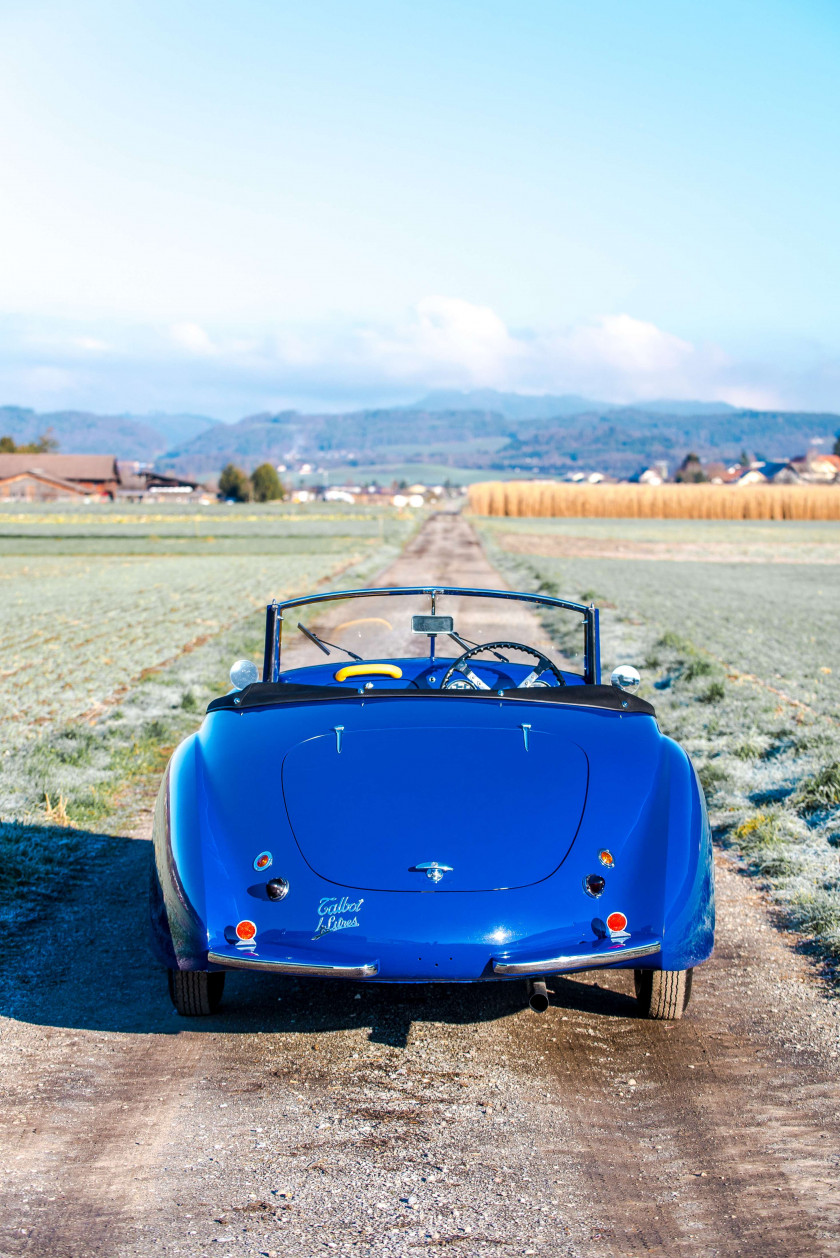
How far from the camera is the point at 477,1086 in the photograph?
3.36m

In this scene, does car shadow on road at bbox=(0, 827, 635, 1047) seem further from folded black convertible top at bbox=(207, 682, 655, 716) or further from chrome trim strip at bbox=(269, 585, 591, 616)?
chrome trim strip at bbox=(269, 585, 591, 616)

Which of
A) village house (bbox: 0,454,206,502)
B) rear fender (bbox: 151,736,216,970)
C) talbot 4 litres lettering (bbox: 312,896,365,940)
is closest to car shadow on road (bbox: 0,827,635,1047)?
rear fender (bbox: 151,736,216,970)

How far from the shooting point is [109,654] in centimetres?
1402

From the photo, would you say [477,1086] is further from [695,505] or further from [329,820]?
[695,505]

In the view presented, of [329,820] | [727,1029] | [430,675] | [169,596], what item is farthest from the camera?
[169,596]

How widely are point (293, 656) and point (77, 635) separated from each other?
533 cm

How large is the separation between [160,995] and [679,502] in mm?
98265

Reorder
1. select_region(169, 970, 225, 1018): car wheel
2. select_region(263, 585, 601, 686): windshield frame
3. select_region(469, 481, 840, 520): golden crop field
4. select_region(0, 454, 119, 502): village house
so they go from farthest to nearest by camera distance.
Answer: select_region(0, 454, 119, 502): village house → select_region(469, 481, 840, 520): golden crop field → select_region(263, 585, 601, 686): windshield frame → select_region(169, 970, 225, 1018): car wheel

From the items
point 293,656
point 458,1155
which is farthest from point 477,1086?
point 293,656

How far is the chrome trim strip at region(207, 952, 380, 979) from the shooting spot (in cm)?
322

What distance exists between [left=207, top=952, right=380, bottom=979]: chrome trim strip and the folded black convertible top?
106 centimetres

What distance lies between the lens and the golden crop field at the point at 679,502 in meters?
97.6

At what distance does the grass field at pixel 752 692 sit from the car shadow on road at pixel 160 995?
1.49 metres

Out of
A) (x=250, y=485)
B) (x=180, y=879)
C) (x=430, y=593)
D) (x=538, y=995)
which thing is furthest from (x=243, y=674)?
(x=250, y=485)
